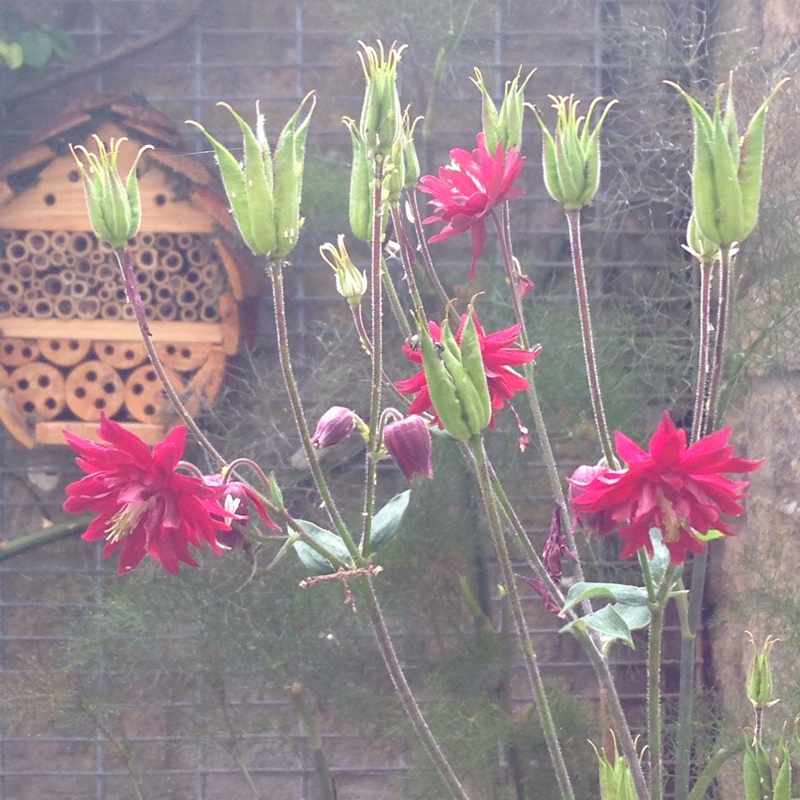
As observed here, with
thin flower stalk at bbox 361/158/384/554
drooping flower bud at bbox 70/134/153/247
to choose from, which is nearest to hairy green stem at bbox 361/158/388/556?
thin flower stalk at bbox 361/158/384/554

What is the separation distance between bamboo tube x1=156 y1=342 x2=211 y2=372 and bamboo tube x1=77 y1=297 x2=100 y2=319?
0.26ft

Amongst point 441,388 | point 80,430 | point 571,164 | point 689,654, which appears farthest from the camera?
point 80,430

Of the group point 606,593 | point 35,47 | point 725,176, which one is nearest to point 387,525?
point 606,593

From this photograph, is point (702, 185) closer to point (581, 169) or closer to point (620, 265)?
point (581, 169)

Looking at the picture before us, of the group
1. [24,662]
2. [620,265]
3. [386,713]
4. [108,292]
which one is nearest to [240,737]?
[386,713]

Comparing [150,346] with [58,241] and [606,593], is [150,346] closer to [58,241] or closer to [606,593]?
[606,593]

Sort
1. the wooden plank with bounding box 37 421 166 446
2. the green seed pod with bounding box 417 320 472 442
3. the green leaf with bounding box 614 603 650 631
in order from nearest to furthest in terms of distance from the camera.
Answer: the green seed pod with bounding box 417 320 472 442 < the green leaf with bounding box 614 603 650 631 < the wooden plank with bounding box 37 421 166 446

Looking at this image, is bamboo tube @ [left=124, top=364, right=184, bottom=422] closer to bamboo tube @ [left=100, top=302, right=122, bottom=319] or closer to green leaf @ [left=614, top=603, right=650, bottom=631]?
bamboo tube @ [left=100, top=302, right=122, bottom=319]

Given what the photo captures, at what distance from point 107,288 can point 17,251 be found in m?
0.11

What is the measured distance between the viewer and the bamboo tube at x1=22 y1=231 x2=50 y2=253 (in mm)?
1054

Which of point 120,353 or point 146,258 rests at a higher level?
point 146,258

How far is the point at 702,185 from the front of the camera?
14.9 inches

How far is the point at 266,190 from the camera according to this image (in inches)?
14.7

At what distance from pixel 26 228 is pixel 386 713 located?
0.65 m
